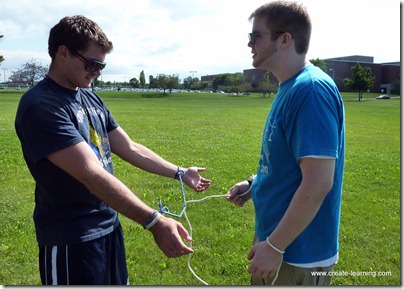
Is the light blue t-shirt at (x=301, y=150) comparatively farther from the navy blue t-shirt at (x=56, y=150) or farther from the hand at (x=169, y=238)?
the navy blue t-shirt at (x=56, y=150)

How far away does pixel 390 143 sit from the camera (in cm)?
1591

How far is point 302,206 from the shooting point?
6.89ft

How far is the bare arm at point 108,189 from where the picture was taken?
7.50 feet

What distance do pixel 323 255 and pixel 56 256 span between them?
166 centimetres

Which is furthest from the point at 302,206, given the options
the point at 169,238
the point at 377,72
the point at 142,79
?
the point at 142,79

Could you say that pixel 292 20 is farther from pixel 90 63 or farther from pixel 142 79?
pixel 142 79

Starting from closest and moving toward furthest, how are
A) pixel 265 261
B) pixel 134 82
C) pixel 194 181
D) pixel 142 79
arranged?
pixel 265 261, pixel 194 181, pixel 142 79, pixel 134 82

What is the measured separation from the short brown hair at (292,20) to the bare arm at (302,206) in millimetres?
728

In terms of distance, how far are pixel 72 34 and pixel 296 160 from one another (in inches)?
63.3

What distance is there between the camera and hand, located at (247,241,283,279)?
2213 mm

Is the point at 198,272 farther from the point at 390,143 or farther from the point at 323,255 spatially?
the point at 390,143

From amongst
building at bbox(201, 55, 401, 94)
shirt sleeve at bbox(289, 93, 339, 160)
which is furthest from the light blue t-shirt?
building at bbox(201, 55, 401, 94)

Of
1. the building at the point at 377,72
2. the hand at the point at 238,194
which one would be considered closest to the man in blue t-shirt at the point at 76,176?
the hand at the point at 238,194

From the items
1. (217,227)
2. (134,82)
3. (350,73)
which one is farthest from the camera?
(134,82)
